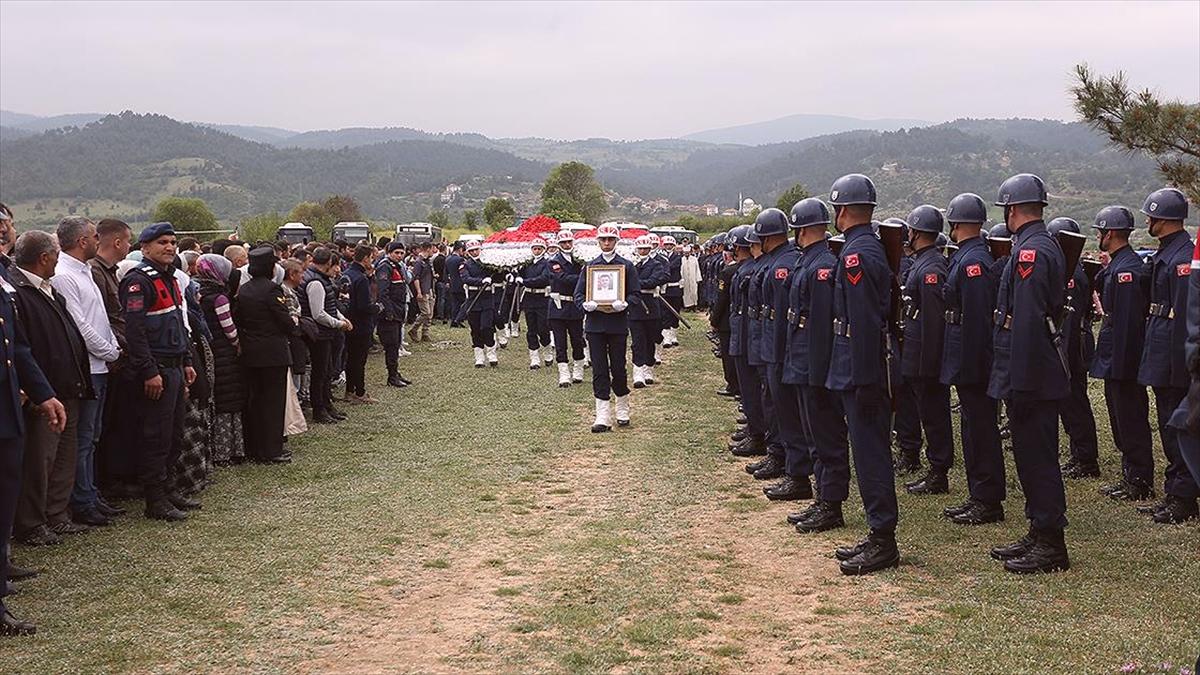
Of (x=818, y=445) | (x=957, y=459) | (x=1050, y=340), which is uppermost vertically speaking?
(x=1050, y=340)

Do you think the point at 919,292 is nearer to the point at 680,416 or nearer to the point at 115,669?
the point at 680,416

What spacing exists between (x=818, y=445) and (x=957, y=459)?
3.15 m

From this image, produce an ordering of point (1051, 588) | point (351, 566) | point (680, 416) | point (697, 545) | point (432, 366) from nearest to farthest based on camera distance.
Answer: point (1051, 588)
point (351, 566)
point (697, 545)
point (680, 416)
point (432, 366)

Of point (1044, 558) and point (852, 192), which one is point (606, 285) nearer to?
point (852, 192)

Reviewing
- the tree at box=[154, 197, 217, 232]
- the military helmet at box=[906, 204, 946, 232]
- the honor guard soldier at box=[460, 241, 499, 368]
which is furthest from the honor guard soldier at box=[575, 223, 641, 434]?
the tree at box=[154, 197, 217, 232]

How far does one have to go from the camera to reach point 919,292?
8.37 metres

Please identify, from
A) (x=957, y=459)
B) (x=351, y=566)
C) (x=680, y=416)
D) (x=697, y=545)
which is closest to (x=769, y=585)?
(x=697, y=545)

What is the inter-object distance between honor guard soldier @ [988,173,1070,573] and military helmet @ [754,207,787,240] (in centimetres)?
279

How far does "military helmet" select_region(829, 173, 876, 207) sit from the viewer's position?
22.6ft

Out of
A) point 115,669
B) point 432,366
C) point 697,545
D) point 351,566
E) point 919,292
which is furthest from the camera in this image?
point 432,366

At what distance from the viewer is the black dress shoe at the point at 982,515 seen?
7.59 metres

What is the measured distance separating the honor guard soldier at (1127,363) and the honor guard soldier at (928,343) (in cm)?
125

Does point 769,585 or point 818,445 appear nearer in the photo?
point 769,585

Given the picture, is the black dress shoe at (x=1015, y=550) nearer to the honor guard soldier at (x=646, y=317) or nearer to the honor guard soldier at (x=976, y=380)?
the honor guard soldier at (x=976, y=380)
